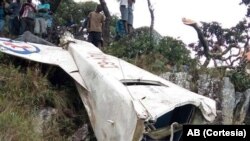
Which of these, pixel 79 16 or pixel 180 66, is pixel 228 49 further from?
pixel 79 16

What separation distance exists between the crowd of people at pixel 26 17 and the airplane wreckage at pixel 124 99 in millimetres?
2018

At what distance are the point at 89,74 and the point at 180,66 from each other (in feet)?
10.3

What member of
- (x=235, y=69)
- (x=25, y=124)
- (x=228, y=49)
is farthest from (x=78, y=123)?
(x=228, y=49)

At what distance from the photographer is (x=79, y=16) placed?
19.9 meters

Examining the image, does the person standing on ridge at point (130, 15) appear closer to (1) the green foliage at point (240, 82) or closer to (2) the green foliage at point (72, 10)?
(1) the green foliage at point (240, 82)

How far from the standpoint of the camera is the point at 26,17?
12.2 metres

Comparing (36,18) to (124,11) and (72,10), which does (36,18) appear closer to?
(124,11)

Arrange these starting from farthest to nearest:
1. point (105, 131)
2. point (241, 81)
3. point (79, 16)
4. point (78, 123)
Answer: point (79, 16), point (241, 81), point (78, 123), point (105, 131)

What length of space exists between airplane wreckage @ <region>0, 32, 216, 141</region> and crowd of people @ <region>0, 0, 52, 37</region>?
202 centimetres

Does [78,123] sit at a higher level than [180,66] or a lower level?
lower

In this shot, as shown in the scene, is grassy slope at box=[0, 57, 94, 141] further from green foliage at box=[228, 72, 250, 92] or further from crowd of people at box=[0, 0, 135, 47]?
green foliage at box=[228, 72, 250, 92]

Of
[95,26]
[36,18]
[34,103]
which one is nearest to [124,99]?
[34,103]

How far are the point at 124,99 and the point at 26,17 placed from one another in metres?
5.42

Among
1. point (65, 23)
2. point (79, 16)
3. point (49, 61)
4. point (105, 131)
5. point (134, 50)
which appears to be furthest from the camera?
point (79, 16)
